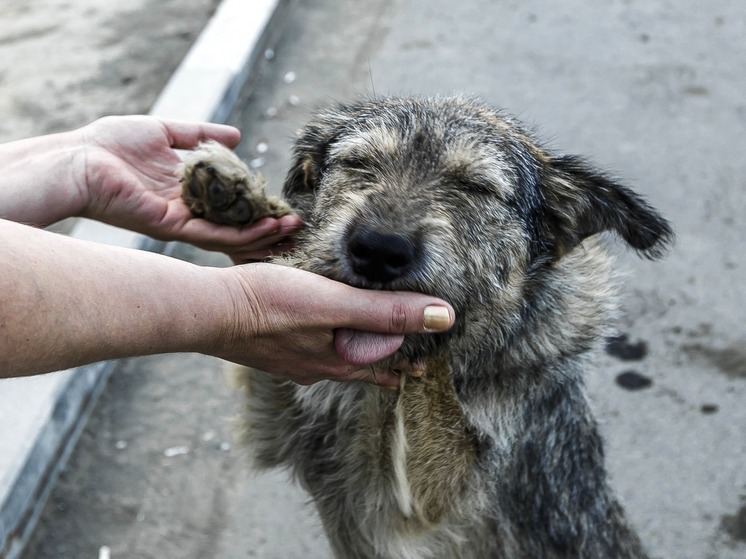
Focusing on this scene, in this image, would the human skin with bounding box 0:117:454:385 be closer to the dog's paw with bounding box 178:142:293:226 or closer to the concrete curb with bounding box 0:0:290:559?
the dog's paw with bounding box 178:142:293:226

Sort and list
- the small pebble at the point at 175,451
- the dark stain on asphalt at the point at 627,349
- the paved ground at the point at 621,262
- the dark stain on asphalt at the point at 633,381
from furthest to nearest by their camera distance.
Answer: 1. the dark stain on asphalt at the point at 627,349
2. the dark stain on asphalt at the point at 633,381
3. the small pebble at the point at 175,451
4. the paved ground at the point at 621,262

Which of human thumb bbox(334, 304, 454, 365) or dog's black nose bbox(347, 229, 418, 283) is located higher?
dog's black nose bbox(347, 229, 418, 283)

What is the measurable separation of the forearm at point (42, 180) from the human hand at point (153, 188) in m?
0.04

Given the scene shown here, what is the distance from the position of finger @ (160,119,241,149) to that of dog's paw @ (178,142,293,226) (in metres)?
0.35

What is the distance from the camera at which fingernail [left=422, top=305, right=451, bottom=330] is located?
2455 mm

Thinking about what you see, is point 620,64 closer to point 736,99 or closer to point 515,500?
point 736,99

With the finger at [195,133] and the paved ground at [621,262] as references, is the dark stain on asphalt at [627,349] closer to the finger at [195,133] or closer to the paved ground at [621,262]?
the paved ground at [621,262]

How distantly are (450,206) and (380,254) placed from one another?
35cm

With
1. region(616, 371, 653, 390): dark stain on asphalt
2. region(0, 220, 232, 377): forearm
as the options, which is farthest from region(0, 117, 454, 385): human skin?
region(616, 371, 653, 390): dark stain on asphalt

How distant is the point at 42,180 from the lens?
10.3 feet

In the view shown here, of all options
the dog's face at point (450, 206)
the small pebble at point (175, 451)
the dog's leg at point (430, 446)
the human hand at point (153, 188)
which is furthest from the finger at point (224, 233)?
the small pebble at point (175, 451)

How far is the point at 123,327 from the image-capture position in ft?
7.40

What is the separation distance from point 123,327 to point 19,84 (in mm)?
4907

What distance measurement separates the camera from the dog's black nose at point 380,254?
2410 mm
